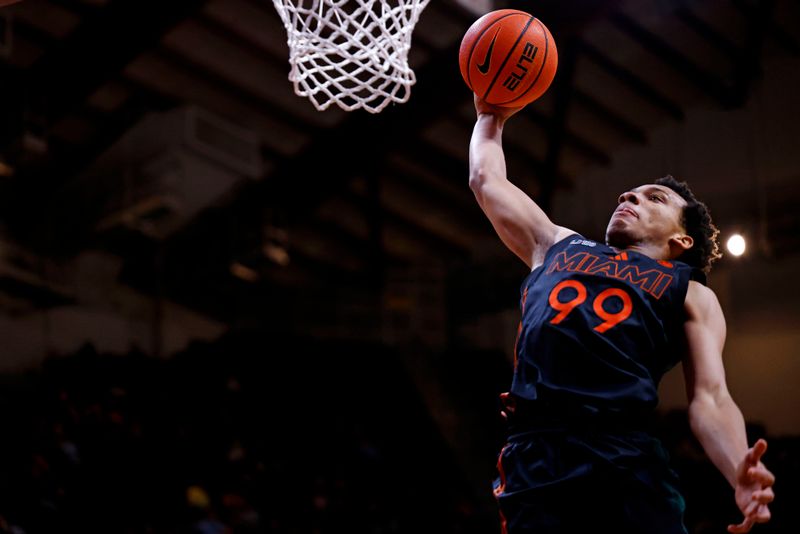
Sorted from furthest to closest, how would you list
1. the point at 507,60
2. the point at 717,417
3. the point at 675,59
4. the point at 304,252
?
the point at 304,252 → the point at 675,59 → the point at 507,60 → the point at 717,417

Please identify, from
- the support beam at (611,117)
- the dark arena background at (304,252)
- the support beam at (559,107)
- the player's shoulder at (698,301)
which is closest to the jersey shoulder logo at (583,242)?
the player's shoulder at (698,301)

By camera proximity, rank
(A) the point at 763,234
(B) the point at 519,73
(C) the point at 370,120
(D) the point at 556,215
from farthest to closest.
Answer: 1. (D) the point at 556,215
2. (A) the point at 763,234
3. (C) the point at 370,120
4. (B) the point at 519,73

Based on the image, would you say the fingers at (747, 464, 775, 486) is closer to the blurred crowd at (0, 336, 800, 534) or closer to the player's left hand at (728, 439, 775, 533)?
the player's left hand at (728, 439, 775, 533)

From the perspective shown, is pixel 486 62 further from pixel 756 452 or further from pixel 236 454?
pixel 236 454

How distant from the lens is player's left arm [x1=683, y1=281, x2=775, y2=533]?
172 centimetres

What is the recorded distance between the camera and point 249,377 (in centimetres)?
920

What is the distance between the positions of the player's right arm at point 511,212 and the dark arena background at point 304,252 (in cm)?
449

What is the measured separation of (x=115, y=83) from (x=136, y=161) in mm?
922

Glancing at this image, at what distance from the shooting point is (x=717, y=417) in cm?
191

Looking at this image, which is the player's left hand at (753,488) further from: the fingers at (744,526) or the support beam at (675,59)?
the support beam at (675,59)

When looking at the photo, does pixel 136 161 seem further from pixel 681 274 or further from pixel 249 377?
pixel 681 274

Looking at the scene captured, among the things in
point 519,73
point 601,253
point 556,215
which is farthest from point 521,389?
point 556,215

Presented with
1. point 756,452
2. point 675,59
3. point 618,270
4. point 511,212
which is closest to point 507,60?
point 511,212

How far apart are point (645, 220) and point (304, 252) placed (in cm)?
909
